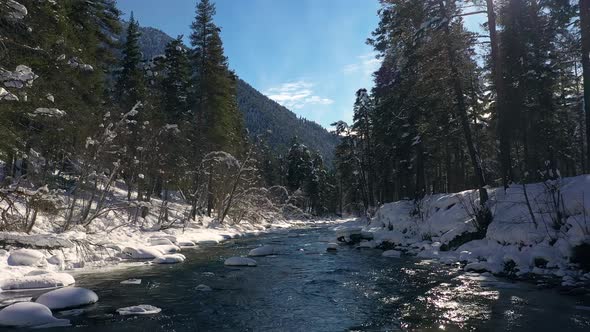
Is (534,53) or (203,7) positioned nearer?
(534,53)

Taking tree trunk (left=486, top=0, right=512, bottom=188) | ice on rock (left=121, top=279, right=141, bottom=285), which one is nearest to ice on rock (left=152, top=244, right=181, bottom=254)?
ice on rock (left=121, top=279, right=141, bottom=285)

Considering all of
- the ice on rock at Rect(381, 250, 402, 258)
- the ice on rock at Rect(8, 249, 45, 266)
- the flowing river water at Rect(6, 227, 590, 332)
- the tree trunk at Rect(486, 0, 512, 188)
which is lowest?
the ice on rock at Rect(381, 250, 402, 258)

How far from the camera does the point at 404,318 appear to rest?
7480mm

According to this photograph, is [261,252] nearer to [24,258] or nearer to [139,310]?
[24,258]

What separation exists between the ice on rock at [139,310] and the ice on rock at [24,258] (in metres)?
5.16

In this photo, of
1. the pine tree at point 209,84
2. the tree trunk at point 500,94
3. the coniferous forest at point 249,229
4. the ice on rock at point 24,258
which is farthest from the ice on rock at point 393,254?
the pine tree at point 209,84

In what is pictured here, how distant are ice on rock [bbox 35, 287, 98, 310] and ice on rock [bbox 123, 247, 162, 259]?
6735 millimetres

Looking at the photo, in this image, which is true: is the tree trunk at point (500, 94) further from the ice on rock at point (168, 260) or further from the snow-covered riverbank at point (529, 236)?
the ice on rock at point (168, 260)

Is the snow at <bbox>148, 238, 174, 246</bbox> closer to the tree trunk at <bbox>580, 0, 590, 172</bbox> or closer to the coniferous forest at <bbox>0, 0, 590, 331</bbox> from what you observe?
the coniferous forest at <bbox>0, 0, 590, 331</bbox>

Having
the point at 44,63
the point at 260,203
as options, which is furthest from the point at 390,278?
the point at 260,203

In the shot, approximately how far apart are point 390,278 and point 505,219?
4.56 m

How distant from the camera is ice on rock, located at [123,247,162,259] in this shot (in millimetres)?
15234

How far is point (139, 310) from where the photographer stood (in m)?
7.92

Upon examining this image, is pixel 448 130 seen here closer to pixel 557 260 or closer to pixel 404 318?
pixel 557 260
